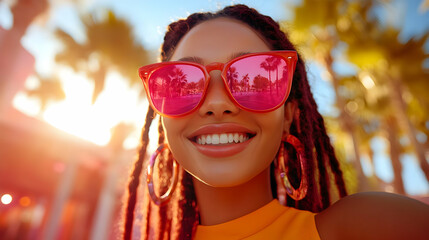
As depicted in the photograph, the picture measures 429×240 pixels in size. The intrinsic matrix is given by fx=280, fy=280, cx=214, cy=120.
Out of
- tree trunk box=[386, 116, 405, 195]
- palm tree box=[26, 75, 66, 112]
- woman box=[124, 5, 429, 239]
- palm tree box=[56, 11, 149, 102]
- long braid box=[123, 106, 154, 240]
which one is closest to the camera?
woman box=[124, 5, 429, 239]

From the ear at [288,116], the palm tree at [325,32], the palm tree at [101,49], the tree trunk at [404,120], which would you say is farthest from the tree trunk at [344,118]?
the ear at [288,116]

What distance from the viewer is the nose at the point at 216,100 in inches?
48.6

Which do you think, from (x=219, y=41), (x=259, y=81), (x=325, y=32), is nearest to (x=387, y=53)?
(x=325, y=32)

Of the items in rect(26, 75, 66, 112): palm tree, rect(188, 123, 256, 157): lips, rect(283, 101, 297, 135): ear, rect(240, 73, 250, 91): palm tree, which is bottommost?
rect(188, 123, 256, 157): lips

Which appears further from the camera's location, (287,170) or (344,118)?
(344,118)

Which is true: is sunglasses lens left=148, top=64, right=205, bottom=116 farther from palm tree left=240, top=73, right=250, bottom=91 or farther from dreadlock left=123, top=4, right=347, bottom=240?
dreadlock left=123, top=4, right=347, bottom=240

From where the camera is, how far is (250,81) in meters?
1.23

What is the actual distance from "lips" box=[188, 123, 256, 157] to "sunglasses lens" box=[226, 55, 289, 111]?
0.14m

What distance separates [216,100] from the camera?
1231mm

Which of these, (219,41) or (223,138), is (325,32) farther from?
(223,138)

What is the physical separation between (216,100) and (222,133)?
16 centimetres

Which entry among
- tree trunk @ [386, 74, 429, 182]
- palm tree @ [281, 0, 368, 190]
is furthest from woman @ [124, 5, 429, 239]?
palm tree @ [281, 0, 368, 190]

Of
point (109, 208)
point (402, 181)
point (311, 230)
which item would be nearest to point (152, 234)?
point (311, 230)

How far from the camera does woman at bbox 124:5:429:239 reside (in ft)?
3.50
